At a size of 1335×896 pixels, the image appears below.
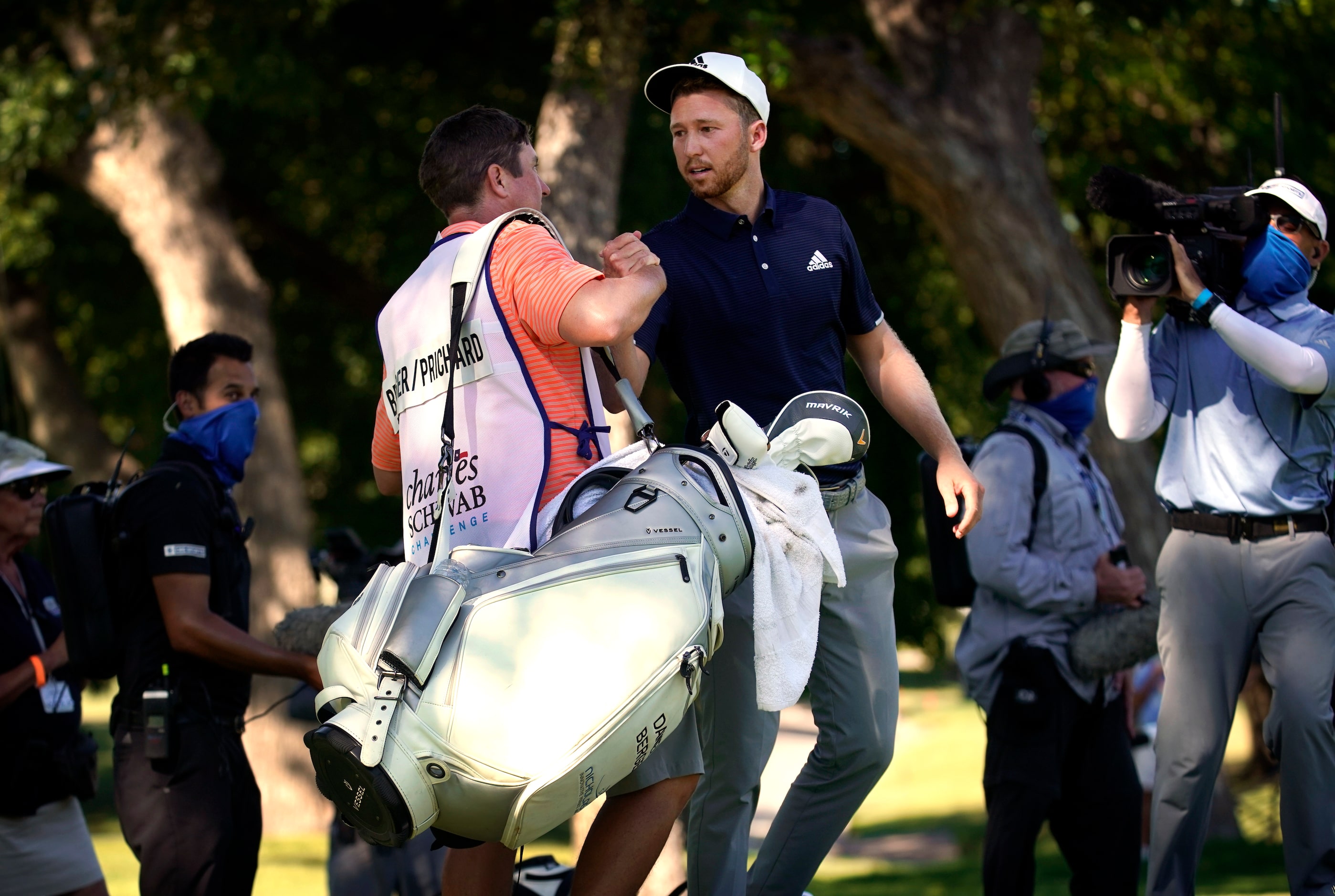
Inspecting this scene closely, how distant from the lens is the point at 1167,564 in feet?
16.1

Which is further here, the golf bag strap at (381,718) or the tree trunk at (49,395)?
the tree trunk at (49,395)

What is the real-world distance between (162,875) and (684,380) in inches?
89.1

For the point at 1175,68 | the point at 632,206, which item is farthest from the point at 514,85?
the point at 1175,68

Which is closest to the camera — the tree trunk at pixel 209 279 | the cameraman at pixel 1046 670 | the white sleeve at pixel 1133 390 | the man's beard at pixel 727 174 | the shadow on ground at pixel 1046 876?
the man's beard at pixel 727 174

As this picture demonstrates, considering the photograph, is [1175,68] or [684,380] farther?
[1175,68]

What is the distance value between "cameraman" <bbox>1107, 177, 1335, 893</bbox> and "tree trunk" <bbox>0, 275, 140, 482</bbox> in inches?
456

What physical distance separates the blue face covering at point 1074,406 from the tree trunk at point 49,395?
1073 cm

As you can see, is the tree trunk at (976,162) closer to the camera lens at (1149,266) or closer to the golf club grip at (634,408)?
the camera lens at (1149,266)

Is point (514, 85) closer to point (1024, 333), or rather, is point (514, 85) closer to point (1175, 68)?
point (1175, 68)

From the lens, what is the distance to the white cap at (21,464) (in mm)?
5504

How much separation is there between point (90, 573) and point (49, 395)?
10995mm

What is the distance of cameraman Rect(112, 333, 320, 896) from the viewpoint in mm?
4621

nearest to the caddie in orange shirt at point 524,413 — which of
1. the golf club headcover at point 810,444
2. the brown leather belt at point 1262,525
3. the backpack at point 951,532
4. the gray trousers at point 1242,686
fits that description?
the golf club headcover at point 810,444

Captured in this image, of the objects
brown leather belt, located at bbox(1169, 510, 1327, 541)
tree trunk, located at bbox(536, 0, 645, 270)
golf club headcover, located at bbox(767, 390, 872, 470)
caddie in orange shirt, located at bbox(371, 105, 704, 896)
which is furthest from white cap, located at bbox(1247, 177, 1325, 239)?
tree trunk, located at bbox(536, 0, 645, 270)
